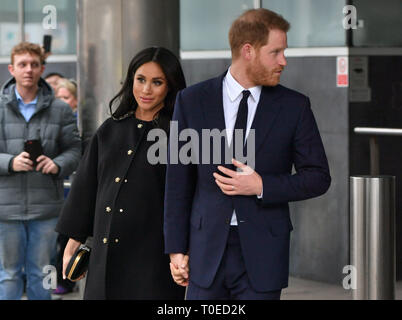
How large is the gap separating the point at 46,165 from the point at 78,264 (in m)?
2.04

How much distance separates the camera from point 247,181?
12.2ft

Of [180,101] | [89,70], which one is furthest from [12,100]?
[180,101]

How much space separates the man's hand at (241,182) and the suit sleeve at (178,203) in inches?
6.2

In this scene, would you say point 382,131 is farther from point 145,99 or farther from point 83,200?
point 83,200

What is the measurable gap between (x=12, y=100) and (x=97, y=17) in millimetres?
1136

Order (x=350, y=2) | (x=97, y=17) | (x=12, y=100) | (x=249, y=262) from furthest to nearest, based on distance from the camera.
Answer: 1. (x=350, y=2)
2. (x=12, y=100)
3. (x=97, y=17)
4. (x=249, y=262)

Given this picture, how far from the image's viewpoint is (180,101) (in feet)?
12.8

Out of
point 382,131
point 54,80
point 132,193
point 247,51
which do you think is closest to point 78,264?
point 132,193

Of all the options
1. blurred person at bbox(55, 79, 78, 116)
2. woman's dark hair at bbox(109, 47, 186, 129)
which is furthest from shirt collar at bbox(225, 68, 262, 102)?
blurred person at bbox(55, 79, 78, 116)

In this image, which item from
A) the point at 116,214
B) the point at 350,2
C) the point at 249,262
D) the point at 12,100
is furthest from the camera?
the point at 350,2

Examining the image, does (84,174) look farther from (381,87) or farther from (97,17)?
(381,87)

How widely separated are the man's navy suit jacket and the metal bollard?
89 cm

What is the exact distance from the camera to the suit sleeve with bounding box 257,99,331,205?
3.72m

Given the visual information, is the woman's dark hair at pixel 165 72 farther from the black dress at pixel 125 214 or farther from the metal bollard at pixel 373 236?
the metal bollard at pixel 373 236
